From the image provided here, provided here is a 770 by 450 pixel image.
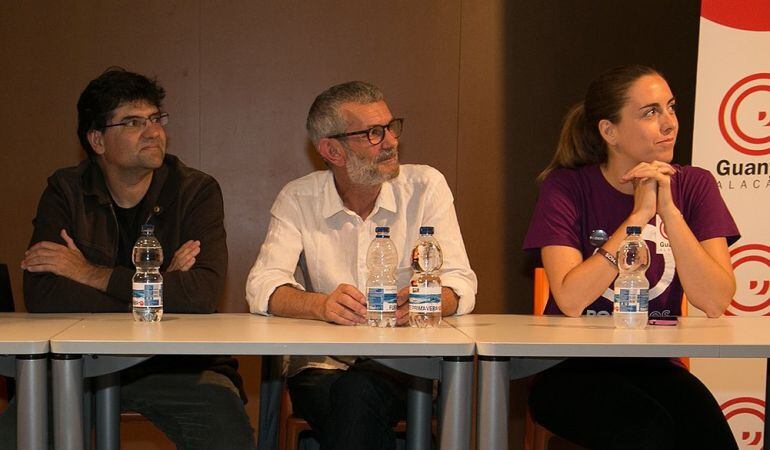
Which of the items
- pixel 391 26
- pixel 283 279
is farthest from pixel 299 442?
pixel 391 26

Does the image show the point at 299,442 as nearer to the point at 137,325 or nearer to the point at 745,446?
the point at 137,325

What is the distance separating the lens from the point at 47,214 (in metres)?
2.96

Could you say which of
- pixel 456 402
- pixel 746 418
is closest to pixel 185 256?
pixel 456 402

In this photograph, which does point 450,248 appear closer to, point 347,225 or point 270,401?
point 347,225

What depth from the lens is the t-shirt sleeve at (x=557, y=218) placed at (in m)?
2.76

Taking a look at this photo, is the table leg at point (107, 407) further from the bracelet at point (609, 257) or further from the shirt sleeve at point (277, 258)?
the bracelet at point (609, 257)

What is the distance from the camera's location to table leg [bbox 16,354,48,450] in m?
1.98

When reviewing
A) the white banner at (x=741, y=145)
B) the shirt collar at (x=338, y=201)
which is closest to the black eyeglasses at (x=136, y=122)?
the shirt collar at (x=338, y=201)

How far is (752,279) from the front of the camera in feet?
12.1

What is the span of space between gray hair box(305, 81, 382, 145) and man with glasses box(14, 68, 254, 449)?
433 mm

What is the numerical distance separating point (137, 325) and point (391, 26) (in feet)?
7.39

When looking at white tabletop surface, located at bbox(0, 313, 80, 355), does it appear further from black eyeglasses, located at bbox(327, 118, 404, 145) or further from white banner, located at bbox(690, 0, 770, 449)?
white banner, located at bbox(690, 0, 770, 449)

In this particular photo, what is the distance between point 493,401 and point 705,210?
1.16 m

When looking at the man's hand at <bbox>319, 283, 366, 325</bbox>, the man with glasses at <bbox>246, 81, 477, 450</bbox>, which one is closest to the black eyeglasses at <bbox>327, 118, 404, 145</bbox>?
the man with glasses at <bbox>246, 81, 477, 450</bbox>
